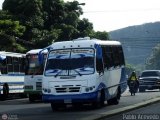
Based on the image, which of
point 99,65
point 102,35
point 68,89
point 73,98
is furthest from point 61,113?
point 102,35

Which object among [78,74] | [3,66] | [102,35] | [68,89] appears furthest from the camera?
[102,35]

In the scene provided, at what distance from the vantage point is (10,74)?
37406 mm

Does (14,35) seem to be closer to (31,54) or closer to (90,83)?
(31,54)

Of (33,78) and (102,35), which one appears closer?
(33,78)

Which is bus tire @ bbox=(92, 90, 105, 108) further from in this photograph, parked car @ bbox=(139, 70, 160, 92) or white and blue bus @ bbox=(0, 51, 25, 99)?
parked car @ bbox=(139, 70, 160, 92)

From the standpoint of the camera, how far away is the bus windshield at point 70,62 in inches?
907

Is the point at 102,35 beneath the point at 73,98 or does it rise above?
above

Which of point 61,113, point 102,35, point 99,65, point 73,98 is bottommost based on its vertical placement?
point 61,113

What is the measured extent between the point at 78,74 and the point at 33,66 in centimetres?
1105

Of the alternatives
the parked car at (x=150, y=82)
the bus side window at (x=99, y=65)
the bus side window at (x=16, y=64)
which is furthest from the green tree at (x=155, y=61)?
the bus side window at (x=99, y=65)

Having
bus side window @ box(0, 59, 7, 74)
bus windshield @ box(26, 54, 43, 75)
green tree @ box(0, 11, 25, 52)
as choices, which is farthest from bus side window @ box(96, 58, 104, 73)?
green tree @ box(0, 11, 25, 52)

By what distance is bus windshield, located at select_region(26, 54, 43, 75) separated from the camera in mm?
33000

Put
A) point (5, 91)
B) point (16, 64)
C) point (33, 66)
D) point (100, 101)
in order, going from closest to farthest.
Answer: point (100, 101)
point (33, 66)
point (5, 91)
point (16, 64)

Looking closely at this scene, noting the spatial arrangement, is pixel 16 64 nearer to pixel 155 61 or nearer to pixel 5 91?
pixel 5 91
